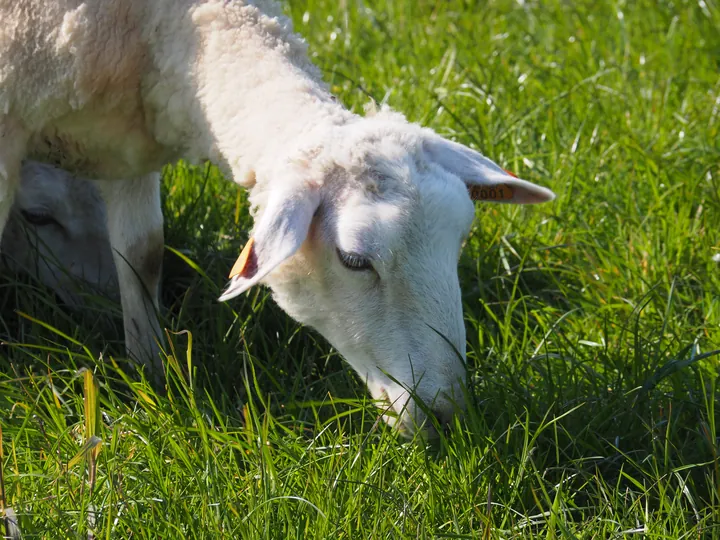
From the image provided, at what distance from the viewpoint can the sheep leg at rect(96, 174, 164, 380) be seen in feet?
12.5

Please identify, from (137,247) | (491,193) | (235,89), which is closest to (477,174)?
(491,193)

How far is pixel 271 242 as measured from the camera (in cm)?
259

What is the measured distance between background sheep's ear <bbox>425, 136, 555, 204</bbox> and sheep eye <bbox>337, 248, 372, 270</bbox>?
42 cm

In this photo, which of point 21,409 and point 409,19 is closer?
point 21,409

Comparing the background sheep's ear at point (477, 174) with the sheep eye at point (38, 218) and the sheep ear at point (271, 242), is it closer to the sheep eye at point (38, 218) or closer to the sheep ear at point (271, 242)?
the sheep ear at point (271, 242)

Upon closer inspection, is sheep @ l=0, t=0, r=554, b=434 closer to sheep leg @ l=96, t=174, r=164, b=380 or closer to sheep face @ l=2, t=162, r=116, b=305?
sheep leg @ l=96, t=174, r=164, b=380

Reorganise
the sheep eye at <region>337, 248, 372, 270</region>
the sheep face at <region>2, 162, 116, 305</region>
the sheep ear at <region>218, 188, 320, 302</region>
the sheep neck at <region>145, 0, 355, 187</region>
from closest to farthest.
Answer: the sheep ear at <region>218, 188, 320, 302</region>, the sheep eye at <region>337, 248, 372, 270</region>, the sheep neck at <region>145, 0, 355, 187</region>, the sheep face at <region>2, 162, 116, 305</region>

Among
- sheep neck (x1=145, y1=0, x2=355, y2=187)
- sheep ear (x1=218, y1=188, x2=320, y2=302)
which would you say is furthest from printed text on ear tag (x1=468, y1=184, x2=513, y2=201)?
sheep ear (x1=218, y1=188, x2=320, y2=302)

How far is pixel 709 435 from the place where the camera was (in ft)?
9.63

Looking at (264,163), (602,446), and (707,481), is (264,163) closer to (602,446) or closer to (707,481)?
(602,446)

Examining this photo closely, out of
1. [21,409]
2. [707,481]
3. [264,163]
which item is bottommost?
[21,409]

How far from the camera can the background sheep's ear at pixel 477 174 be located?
9.97ft

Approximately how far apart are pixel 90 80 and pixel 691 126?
3.00m

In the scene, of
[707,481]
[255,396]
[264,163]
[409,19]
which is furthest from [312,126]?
[409,19]
